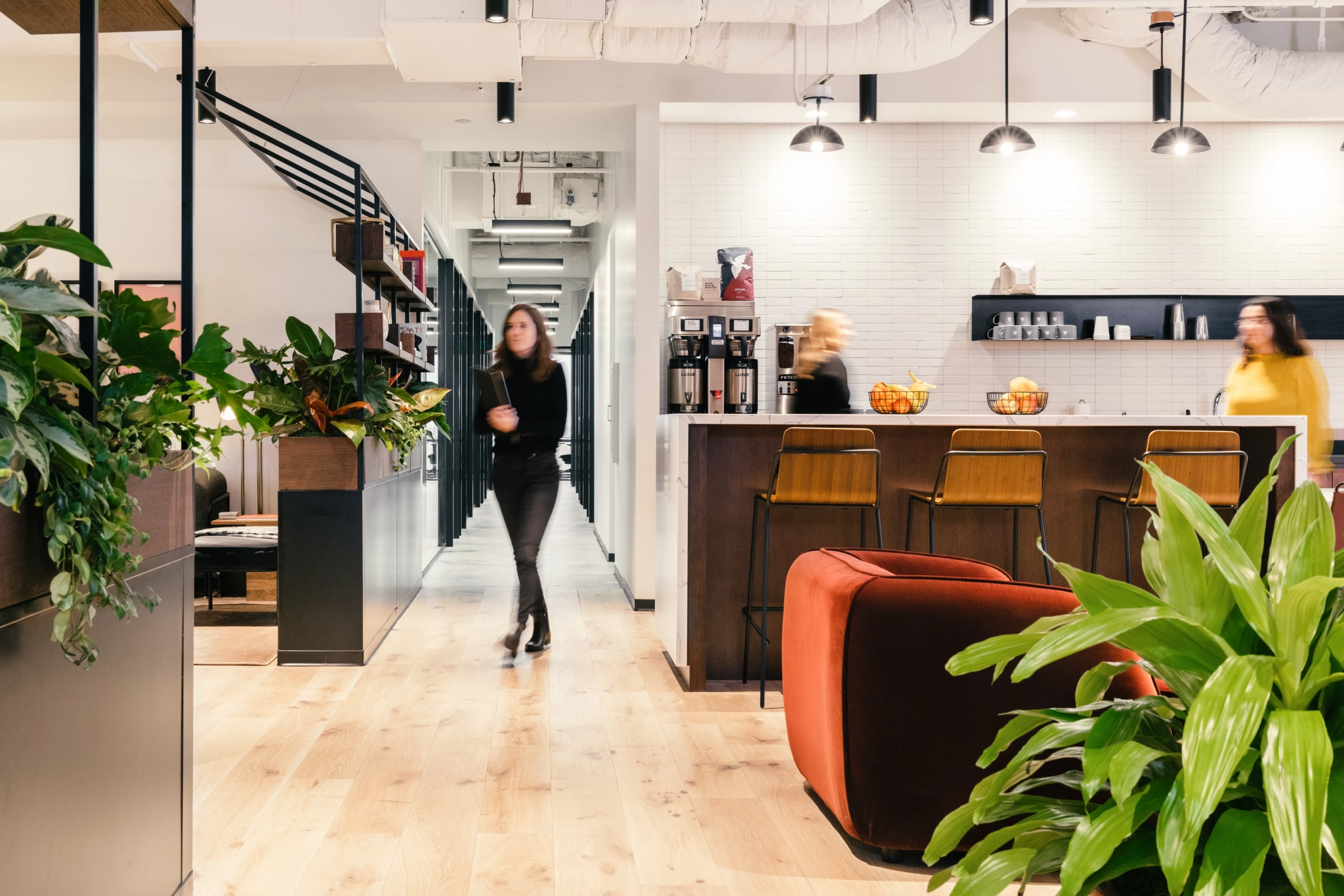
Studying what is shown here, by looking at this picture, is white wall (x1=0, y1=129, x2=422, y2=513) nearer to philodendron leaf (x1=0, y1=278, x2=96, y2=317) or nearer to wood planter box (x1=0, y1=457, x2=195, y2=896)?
wood planter box (x1=0, y1=457, x2=195, y2=896)

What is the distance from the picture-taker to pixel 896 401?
152 inches

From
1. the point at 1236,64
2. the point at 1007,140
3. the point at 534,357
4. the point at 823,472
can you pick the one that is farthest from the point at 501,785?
the point at 1236,64

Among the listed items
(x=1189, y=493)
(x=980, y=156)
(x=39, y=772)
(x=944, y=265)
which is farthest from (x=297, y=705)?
(x=980, y=156)

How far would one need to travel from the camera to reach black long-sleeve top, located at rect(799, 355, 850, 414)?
4426 millimetres

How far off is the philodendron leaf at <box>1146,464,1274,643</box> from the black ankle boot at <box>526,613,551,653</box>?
365cm

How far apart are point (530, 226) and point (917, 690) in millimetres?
8360

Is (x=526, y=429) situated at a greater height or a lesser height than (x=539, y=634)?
greater

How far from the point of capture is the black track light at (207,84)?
5195 mm

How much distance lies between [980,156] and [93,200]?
568 cm

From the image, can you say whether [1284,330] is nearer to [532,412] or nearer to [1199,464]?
[1199,464]

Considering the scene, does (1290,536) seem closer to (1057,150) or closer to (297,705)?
(297,705)

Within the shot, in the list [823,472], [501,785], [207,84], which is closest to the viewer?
[501,785]

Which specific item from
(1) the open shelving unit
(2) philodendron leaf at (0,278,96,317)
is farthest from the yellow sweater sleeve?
(2) philodendron leaf at (0,278,96,317)

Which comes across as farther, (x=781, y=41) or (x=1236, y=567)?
(x=781, y=41)
